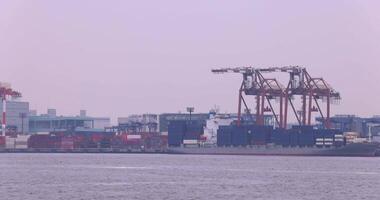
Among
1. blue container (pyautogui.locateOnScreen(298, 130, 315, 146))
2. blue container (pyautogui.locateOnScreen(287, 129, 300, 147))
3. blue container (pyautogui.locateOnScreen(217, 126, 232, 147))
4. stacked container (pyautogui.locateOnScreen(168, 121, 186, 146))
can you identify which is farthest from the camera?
stacked container (pyautogui.locateOnScreen(168, 121, 186, 146))

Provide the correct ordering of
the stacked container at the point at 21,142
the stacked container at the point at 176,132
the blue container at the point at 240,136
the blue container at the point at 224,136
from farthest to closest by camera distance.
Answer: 1. the stacked container at the point at 21,142
2. the stacked container at the point at 176,132
3. the blue container at the point at 224,136
4. the blue container at the point at 240,136

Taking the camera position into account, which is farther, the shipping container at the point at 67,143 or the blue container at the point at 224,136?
the shipping container at the point at 67,143

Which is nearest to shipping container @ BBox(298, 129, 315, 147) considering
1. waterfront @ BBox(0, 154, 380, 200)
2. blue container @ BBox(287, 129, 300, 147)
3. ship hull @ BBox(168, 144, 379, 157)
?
blue container @ BBox(287, 129, 300, 147)

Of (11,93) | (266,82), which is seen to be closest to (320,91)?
(266,82)

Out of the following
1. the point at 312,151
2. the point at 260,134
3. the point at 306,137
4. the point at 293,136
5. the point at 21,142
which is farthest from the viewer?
the point at 21,142

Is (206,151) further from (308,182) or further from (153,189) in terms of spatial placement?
(153,189)

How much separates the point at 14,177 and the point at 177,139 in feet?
312

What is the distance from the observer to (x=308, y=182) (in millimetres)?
72438

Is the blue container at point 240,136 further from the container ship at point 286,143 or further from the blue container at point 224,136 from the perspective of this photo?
the blue container at point 224,136

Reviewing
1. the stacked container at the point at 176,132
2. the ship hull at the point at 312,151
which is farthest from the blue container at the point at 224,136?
the stacked container at the point at 176,132

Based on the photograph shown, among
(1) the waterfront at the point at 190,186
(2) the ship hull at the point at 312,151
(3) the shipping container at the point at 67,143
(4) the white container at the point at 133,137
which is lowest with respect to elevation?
(1) the waterfront at the point at 190,186

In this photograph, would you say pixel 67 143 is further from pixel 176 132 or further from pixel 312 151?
pixel 312 151

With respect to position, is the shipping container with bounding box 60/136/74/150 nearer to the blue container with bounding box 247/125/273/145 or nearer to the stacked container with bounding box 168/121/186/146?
the stacked container with bounding box 168/121/186/146

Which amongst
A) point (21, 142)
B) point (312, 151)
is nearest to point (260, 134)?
point (312, 151)
